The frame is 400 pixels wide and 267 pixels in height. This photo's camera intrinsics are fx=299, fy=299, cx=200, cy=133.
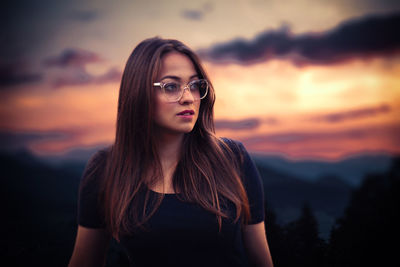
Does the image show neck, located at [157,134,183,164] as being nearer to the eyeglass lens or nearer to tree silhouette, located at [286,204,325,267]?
the eyeglass lens

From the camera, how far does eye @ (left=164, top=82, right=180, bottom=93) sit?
1.85 metres

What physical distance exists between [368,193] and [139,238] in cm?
199

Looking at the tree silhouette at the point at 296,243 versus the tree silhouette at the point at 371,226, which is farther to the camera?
the tree silhouette at the point at 296,243

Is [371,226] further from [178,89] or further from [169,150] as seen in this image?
[178,89]

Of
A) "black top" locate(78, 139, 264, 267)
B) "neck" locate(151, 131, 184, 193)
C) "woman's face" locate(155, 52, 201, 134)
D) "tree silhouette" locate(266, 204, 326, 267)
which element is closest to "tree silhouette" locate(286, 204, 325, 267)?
"tree silhouette" locate(266, 204, 326, 267)

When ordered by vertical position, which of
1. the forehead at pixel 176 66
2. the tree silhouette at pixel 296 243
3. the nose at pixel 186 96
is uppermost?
the forehead at pixel 176 66

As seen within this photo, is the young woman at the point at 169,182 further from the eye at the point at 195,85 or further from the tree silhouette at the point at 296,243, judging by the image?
the tree silhouette at the point at 296,243

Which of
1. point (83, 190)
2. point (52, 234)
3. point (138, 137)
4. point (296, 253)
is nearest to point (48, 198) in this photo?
point (52, 234)

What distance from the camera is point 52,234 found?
2.62m

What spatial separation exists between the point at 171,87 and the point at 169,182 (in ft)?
2.05

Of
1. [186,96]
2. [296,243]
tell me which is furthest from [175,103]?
[296,243]

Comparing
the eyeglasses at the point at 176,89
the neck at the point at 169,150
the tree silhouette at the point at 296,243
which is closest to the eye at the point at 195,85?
the eyeglasses at the point at 176,89

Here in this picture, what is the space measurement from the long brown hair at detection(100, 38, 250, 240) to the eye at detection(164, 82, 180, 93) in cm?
9

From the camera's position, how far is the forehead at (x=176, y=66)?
6.12 ft
